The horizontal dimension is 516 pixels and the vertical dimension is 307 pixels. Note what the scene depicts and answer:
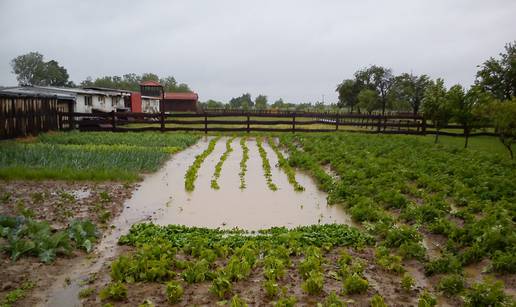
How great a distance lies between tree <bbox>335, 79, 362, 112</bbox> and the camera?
48594mm

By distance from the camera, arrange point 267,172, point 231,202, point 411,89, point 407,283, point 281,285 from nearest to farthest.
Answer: point 407,283
point 281,285
point 231,202
point 267,172
point 411,89

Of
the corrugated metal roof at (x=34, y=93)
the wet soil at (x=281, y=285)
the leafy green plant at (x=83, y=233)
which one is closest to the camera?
the wet soil at (x=281, y=285)

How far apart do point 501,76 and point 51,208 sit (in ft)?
122

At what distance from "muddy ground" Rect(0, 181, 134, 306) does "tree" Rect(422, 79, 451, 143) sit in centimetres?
1688

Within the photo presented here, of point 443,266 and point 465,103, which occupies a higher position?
point 465,103

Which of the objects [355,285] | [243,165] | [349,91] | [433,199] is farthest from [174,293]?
[349,91]

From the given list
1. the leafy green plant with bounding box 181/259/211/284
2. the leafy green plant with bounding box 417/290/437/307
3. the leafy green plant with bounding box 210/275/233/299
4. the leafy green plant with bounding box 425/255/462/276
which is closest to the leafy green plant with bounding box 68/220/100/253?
the leafy green plant with bounding box 181/259/211/284

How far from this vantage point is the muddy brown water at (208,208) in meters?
5.50

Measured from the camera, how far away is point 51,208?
7938 millimetres

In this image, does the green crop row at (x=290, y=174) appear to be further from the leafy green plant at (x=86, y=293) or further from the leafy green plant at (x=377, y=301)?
the leafy green plant at (x=86, y=293)

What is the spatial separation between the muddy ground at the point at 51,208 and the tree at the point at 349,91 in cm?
4261

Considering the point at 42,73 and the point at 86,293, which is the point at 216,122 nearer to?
the point at 86,293

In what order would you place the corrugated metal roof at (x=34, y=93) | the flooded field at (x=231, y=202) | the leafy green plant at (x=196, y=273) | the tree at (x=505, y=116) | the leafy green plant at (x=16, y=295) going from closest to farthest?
the leafy green plant at (x=16, y=295), the leafy green plant at (x=196, y=273), the flooded field at (x=231, y=202), the tree at (x=505, y=116), the corrugated metal roof at (x=34, y=93)

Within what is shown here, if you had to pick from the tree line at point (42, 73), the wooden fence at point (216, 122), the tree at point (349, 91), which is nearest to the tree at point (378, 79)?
the tree at point (349, 91)
